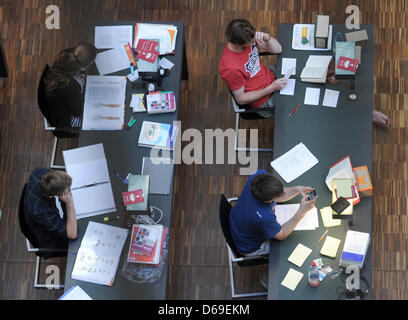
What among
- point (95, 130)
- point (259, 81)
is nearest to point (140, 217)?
point (95, 130)

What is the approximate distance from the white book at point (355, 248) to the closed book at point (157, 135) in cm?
158

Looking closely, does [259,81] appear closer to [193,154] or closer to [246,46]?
[246,46]

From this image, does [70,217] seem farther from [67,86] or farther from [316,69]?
[316,69]

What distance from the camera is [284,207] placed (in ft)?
13.2

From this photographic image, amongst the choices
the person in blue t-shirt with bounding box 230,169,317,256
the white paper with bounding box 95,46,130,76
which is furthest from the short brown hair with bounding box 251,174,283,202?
the white paper with bounding box 95,46,130,76

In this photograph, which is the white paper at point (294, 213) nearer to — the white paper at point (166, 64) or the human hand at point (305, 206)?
the human hand at point (305, 206)

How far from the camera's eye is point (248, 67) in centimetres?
446

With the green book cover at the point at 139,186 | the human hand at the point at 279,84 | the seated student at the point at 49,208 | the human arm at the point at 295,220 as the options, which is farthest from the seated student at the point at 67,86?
the human arm at the point at 295,220

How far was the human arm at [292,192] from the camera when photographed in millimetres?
3975

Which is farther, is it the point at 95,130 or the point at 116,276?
the point at 95,130

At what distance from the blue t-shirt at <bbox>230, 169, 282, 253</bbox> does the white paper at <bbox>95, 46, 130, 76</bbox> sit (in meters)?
1.62

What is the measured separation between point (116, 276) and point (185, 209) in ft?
4.40

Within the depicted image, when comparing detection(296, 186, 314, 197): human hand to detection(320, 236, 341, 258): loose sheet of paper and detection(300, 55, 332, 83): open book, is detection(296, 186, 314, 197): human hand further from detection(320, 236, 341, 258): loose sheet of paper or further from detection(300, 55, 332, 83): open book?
detection(300, 55, 332, 83): open book

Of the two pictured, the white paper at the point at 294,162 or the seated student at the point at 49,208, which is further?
the white paper at the point at 294,162
